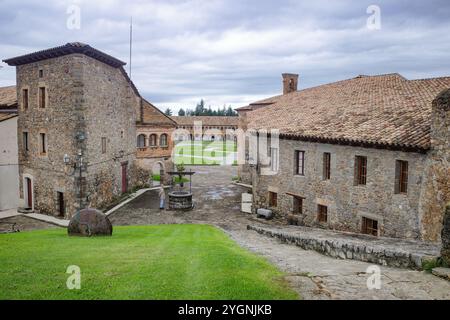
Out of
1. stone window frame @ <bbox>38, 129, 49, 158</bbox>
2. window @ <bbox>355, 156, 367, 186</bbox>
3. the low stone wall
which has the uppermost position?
stone window frame @ <bbox>38, 129, 49, 158</bbox>

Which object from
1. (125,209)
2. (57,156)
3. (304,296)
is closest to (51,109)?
(57,156)

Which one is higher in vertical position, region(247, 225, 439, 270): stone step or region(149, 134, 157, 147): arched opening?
region(149, 134, 157, 147): arched opening

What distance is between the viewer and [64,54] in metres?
21.8

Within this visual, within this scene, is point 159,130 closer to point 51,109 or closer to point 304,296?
point 51,109

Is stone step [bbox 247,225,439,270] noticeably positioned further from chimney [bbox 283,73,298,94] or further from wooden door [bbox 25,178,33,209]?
chimney [bbox 283,73,298,94]

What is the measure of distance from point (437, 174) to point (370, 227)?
413cm

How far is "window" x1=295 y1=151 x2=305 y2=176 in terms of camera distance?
1986 cm

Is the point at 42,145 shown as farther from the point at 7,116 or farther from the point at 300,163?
the point at 300,163

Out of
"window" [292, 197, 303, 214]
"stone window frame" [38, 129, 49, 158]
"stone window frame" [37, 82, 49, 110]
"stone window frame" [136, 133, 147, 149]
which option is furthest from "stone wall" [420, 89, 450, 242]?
"stone window frame" [136, 133, 147, 149]

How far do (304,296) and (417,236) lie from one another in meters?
9.61

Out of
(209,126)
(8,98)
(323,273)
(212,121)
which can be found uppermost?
Answer: (212,121)

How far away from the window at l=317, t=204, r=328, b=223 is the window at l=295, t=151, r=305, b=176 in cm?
212

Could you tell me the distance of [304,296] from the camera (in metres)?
6.18

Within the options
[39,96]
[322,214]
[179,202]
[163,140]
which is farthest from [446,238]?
[163,140]
